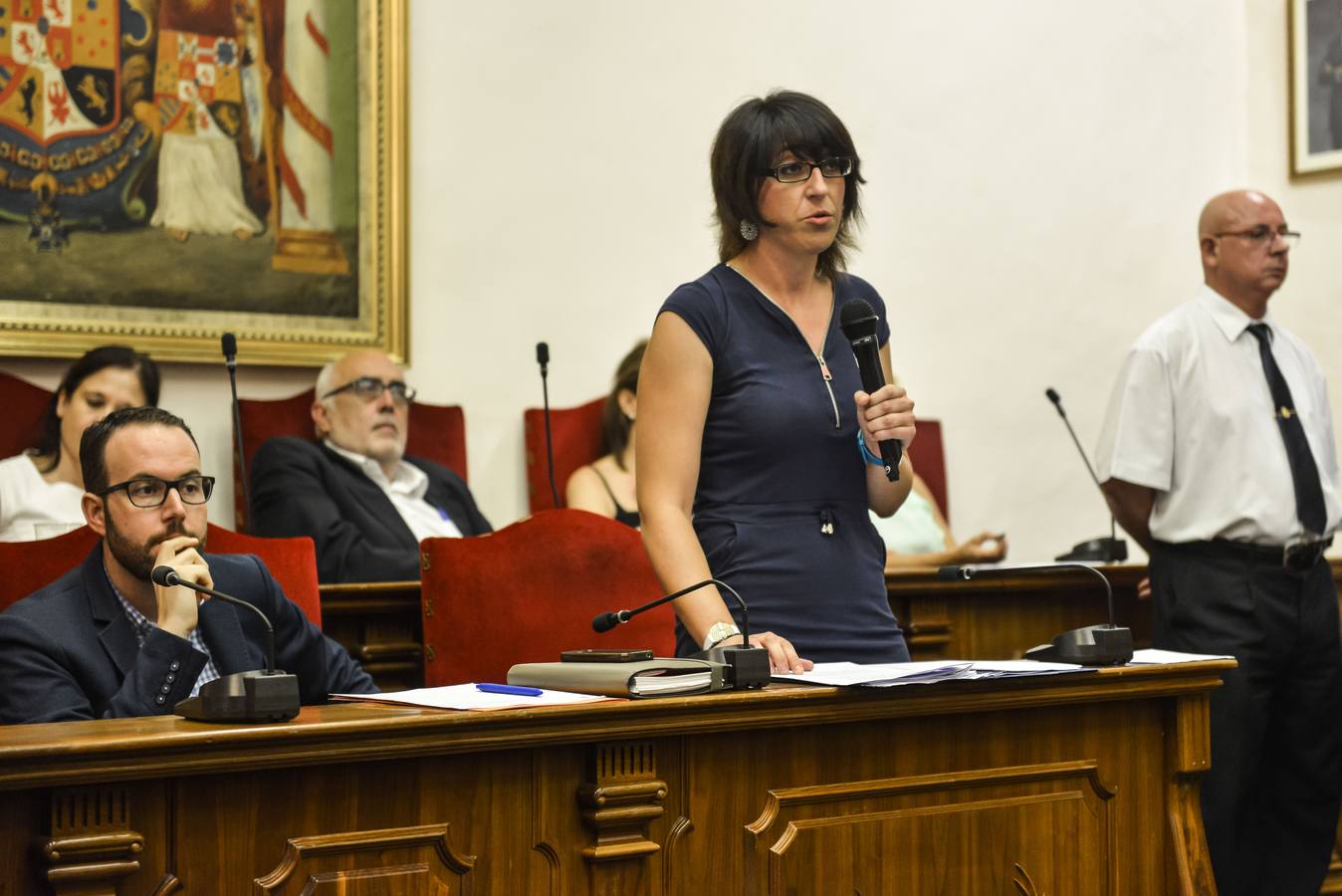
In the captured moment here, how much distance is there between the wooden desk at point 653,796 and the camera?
→ 1452 mm

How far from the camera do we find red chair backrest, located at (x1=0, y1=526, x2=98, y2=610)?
2.59 meters

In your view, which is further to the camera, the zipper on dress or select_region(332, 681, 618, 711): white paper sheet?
the zipper on dress

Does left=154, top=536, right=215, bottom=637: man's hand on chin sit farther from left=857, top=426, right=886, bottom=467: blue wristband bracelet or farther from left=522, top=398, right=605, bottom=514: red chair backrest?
left=522, top=398, right=605, bottom=514: red chair backrest

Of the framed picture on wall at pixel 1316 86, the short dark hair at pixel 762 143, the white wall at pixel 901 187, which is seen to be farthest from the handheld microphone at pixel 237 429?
the framed picture on wall at pixel 1316 86

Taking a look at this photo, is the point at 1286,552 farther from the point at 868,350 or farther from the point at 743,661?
the point at 743,661

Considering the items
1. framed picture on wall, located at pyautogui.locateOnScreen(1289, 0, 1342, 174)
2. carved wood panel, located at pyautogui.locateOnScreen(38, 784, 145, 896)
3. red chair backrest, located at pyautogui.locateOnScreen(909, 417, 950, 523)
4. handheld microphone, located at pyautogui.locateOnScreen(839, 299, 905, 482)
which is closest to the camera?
carved wood panel, located at pyautogui.locateOnScreen(38, 784, 145, 896)

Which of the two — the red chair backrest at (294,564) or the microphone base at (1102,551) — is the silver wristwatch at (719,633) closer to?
the red chair backrest at (294,564)

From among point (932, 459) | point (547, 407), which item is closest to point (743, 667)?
point (547, 407)

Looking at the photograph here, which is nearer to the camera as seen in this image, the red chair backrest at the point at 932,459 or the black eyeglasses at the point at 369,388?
the black eyeglasses at the point at 369,388

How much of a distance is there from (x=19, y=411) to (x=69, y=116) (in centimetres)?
80

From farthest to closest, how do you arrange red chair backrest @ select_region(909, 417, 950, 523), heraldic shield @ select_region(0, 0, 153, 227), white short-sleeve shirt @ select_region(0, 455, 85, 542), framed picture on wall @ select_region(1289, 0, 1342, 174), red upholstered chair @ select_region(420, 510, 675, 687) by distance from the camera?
1. framed picture on wall @ select_region(1289, 0, 1342, 174)
2. red chair backrest @ select_region(909, 417, 950, 523)
3. heraldic shield @ select_region(0, 0, 153, 227)
4. white short-sleeve shirt @ select_region(0, 455, 85, 542)
5. red upholstered chair @ select_region(420, 510, 675, 687)

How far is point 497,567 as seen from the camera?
2.89 m

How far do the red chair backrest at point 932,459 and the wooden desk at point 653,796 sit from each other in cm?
318

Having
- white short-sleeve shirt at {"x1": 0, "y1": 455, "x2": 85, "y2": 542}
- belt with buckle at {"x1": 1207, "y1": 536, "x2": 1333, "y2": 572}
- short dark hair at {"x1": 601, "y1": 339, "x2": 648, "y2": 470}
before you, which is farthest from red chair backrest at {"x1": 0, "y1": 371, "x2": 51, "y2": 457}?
belt with buckle at {"x1": 1207, "y1": 536, "x2": 1333, "y2": 572}
